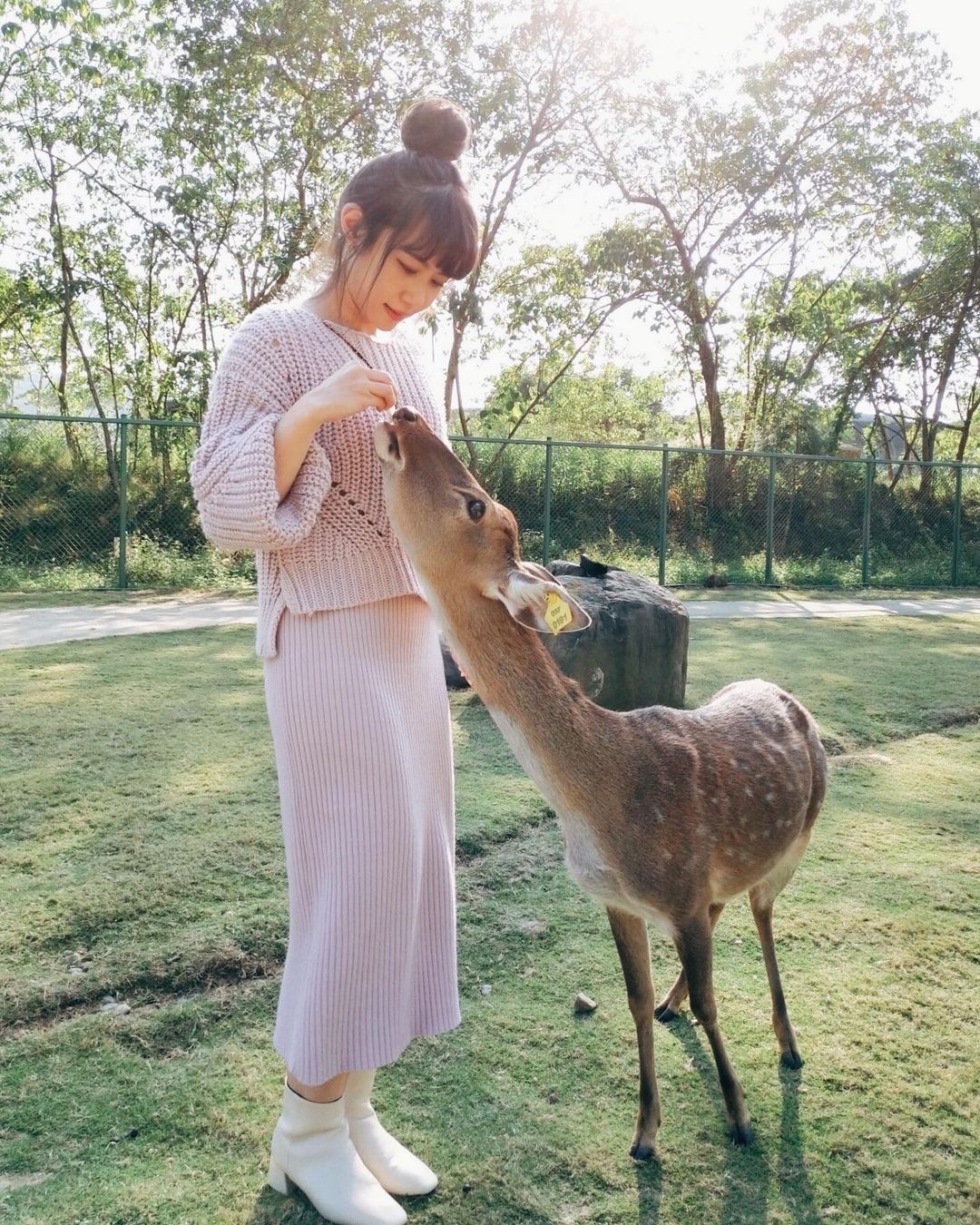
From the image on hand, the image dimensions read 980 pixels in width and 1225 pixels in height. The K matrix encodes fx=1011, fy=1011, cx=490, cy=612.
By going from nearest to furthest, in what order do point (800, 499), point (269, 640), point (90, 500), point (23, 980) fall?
1. point (269, 640)
2. point (23, 980)
3. point (90, 500)
4. point (800, 499)

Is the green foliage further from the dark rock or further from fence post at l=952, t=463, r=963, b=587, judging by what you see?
the dark rock

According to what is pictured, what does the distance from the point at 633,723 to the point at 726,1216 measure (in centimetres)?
103

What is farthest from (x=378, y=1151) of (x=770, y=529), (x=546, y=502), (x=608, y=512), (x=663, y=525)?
(x=608, y=512)

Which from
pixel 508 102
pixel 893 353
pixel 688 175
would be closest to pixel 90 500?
pixel 508 102

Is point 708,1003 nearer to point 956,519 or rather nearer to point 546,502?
point 546,502

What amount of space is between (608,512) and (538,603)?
13095mm

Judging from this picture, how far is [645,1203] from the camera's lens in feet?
6.82

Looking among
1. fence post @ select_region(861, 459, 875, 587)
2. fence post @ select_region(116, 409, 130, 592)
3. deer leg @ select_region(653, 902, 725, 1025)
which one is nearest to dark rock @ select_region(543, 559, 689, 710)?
deer leg @ select_region(653, 902, 725, 1025)

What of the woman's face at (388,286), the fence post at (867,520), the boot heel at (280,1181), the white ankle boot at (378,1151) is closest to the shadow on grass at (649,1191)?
the white ankle boot at (378,1151)

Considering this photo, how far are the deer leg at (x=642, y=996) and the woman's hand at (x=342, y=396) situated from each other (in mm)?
1246

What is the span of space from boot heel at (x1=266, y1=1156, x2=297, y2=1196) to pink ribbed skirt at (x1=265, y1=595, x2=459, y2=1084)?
267 millimetres

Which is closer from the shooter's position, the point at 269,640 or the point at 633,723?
the point at 269,640

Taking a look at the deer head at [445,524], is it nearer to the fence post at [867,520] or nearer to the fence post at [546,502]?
the fence post at [546,502]

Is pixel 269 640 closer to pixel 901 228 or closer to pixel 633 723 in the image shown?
pixel 633 723
